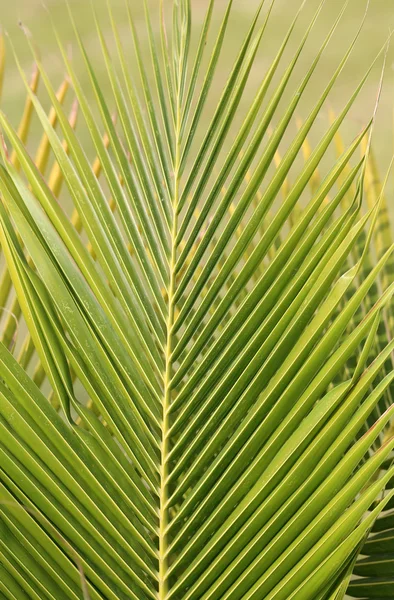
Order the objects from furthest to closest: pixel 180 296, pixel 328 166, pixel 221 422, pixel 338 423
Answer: pixel 328 166, pixel 180 296, pixel 221 422, pixel 338 423

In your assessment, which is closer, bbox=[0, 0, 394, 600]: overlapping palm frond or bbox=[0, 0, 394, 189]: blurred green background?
bbox=[0, 0, 394, 600]: overlapping palm frond

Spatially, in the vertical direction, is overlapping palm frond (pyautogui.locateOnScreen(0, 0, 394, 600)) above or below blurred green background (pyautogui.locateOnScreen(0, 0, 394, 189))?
below

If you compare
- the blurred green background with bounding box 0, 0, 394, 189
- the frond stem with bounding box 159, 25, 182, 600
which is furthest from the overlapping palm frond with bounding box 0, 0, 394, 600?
the blurred green background with bounding box 0, 0, 394, 189

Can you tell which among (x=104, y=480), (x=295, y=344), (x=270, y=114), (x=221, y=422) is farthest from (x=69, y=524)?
(x=270, y=114)

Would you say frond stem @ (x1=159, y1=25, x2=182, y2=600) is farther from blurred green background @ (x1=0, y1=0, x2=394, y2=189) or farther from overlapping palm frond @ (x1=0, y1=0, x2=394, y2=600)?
blurred green background @ (x1=0, y1=0, x2=394, y2=189)

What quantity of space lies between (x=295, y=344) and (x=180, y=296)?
0.65 ft

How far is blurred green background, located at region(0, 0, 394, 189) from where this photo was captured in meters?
1.55

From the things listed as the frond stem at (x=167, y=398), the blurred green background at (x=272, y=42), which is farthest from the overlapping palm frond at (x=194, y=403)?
the blurred green background at (x=272, y=42)

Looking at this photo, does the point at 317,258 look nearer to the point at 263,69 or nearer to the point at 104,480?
the point at 104,480

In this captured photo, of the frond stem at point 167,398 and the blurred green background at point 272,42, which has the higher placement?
the blurred green background at point 272,42

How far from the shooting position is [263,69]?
1.62 metres

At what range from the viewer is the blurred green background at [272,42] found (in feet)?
5.08

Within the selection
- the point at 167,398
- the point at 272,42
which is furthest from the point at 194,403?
the point at 272,42

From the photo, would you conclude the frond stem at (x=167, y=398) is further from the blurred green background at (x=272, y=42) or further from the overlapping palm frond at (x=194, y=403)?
the blurred green background at (x=272, y=42)
